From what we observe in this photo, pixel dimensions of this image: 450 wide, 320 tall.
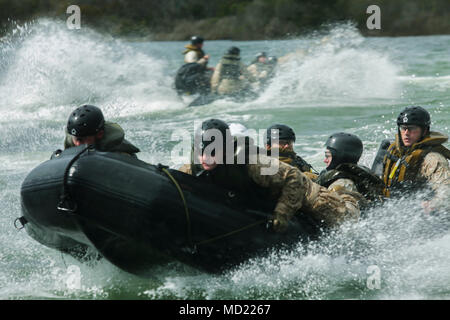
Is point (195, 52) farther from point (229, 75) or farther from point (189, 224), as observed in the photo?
point (189, 224)

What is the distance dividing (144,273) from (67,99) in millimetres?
13014

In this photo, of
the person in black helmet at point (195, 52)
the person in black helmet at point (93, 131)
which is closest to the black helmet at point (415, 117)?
the person in black helmet at point (93, 131)

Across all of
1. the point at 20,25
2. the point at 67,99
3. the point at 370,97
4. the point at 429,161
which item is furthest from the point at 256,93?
the point at 429,161

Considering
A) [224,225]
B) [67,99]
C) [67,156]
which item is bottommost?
[67,99]

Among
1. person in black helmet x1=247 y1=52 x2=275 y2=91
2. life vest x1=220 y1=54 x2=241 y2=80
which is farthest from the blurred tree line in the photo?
life vest x1=220 y1=54 x2=241 y2=80

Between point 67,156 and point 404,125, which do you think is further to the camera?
point 404,125

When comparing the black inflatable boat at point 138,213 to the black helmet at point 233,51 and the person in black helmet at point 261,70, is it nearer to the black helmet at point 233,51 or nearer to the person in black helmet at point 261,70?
the black helmet at point 233,51

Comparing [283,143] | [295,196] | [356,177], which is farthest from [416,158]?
[295,196]

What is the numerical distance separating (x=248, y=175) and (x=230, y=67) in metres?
10.8

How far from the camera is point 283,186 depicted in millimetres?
Answer: 5215

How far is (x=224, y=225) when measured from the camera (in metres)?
5.12

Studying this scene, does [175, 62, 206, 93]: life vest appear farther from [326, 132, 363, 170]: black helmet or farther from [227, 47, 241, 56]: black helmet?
[326, 132, 363, 170]: black helmet

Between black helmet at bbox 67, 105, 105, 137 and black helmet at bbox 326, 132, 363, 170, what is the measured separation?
79.7 inches
